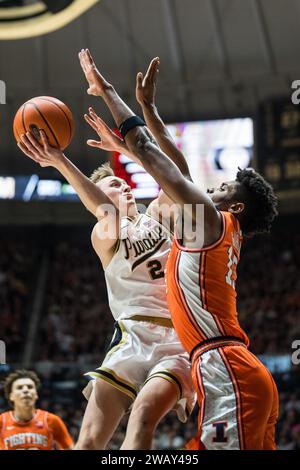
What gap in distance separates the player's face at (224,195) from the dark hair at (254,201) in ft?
0.12

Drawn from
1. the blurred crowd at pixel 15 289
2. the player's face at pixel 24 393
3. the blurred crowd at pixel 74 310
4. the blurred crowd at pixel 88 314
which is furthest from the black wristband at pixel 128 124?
the blurred crowd at pixel 15 289

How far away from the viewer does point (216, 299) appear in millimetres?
4145

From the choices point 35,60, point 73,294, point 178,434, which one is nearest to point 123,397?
point 178,434

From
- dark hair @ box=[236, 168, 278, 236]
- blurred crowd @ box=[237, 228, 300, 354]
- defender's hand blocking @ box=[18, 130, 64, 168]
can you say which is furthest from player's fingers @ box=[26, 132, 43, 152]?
blurred crowd @ box=[237, 228, 300, 354]

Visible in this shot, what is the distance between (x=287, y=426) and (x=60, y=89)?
379 inches

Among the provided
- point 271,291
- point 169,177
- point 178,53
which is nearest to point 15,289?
point 271,291

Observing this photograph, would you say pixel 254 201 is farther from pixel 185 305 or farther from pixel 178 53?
pixel 178 53

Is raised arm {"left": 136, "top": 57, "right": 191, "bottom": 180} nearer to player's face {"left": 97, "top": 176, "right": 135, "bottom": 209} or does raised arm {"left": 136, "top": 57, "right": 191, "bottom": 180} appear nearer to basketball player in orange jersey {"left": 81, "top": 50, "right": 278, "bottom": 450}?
basketball player in orange jersey {"left": 81, "top": 50, "right": 278, "bottom": 450}

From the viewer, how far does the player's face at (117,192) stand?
5172mm

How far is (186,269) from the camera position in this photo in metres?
4.19

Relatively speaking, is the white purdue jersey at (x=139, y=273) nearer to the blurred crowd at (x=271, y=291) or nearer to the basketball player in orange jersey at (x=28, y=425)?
the basketball player in orange jersey at (x=28, y=425)

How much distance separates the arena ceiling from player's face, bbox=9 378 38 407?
977 cm

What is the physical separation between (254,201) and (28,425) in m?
3.91

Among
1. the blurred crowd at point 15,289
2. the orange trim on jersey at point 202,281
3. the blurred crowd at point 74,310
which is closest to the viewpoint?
the orange trim on jersey at point 202,281
